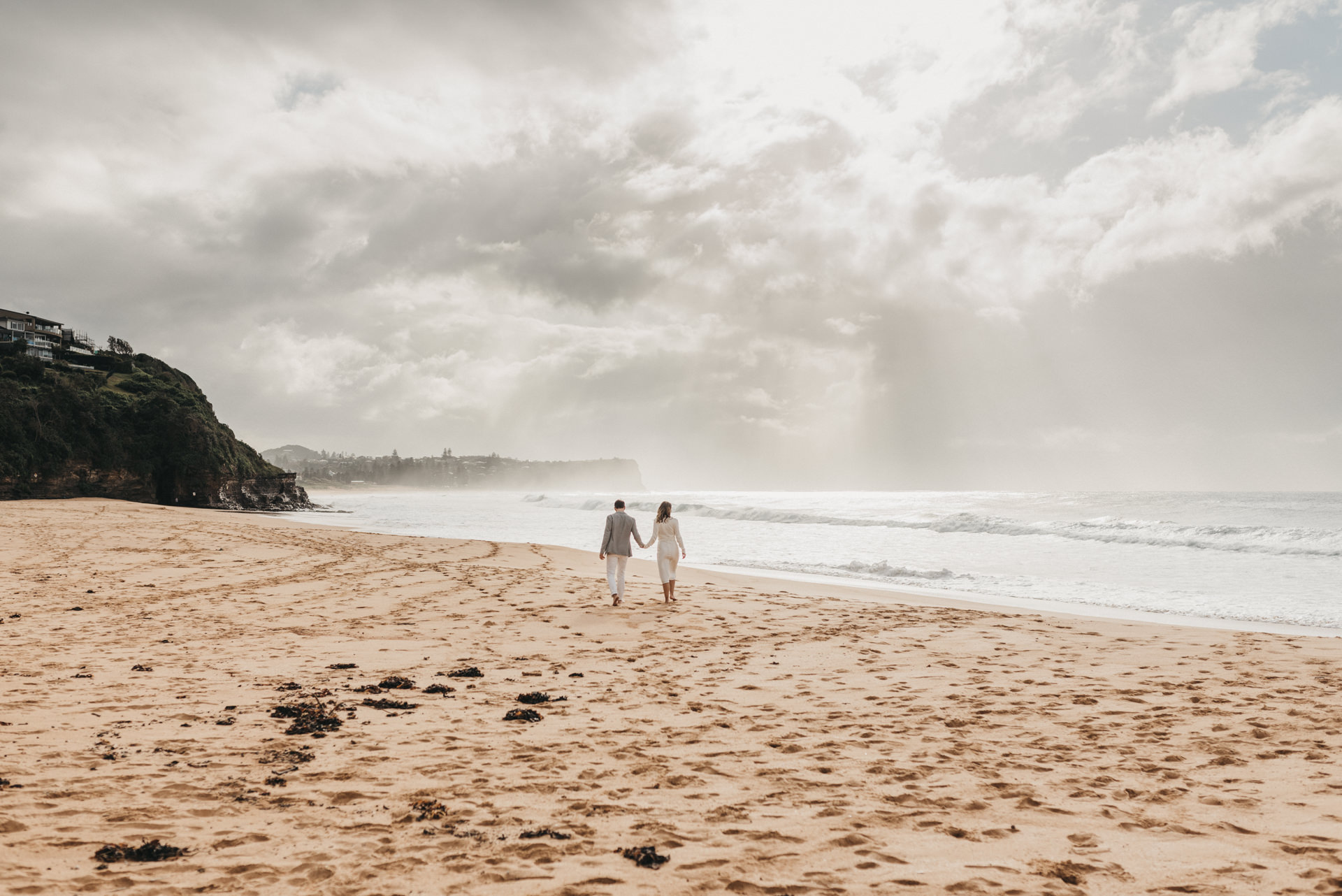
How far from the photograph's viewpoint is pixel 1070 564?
2288cm

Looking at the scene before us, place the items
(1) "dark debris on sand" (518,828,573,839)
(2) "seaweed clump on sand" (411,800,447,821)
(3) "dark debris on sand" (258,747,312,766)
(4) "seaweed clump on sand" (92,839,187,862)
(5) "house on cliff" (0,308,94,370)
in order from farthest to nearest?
(5) "house on cliff" (0,308,94,370) < (3) "dark debris on sand" (258,747,312,766) < (2) "seaweed clump on sand" (411,800,447,821) < (1) "dark debris on sand" (518,828,573,839) < (4) "seaweed clump on sand" (92,839,187,862)

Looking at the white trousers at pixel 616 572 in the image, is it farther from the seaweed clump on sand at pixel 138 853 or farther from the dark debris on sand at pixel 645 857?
the seaweed clump on sand at pixel 138 853

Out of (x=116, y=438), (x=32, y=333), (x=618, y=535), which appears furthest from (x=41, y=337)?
(x=618, y=535)

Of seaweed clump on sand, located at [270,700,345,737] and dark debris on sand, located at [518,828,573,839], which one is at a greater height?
dark debris on sand, located at [518,828,573,839]

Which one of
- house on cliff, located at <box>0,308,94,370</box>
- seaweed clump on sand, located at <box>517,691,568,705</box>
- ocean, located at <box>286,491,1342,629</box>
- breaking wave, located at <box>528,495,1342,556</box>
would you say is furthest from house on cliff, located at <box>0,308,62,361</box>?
seaweed clump on sand, located at <box>517,691,568,705</box>

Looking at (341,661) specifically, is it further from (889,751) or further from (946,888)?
(946,888)

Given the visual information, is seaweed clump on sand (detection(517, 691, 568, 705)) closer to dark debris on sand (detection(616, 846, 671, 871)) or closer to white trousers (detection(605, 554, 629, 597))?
dark debris on sand (detection(616, 846, 671, 871))

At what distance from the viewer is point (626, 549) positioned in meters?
13.5

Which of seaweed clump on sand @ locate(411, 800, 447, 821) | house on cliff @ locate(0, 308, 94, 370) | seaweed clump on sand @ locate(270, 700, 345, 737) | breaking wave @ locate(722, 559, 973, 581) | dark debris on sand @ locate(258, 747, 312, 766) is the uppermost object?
house on cliff @ locate(0, 308, 94, 370)

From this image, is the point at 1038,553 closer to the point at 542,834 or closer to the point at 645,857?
the point at 645,857

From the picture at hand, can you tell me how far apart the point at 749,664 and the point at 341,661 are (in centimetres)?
528

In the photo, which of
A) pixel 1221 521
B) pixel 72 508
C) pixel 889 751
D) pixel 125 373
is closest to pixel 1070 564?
pixel 889 751

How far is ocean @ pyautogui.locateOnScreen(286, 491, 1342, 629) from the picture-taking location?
16266mm

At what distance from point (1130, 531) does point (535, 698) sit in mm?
34077
